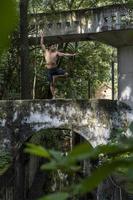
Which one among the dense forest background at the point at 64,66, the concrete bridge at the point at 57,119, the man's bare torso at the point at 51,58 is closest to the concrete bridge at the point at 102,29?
the dense forest background at the point at 64,66

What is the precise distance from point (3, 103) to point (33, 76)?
4454 millimetres

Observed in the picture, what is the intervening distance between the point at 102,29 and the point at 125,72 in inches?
42.9

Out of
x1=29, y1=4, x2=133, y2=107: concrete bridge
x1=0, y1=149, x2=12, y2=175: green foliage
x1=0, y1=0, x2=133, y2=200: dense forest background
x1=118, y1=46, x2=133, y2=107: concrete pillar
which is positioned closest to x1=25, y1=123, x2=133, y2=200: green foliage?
x1=0, y1=149, x2=12, y2=175: green foliage

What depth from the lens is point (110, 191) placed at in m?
8.95

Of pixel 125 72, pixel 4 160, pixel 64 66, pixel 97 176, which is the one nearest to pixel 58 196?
pixel 97 176

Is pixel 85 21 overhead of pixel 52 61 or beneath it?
overhead

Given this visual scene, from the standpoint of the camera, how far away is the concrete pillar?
37.7 feet

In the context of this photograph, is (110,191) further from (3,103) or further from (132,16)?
(132,16)

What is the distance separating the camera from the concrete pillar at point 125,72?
1150cm

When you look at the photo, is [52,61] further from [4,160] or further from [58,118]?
[4,160]

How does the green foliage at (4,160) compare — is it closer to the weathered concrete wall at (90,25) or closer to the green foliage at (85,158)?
the weathered concrete wall at (90,25)

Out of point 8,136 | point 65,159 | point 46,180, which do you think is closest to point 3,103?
point 8,136

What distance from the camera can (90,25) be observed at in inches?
444

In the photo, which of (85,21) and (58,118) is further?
(85,21)
